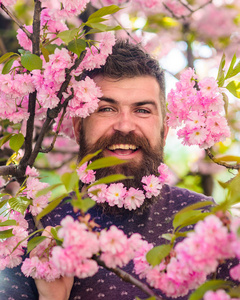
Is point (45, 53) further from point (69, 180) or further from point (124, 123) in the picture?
point (69, 180)

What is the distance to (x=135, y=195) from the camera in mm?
1804

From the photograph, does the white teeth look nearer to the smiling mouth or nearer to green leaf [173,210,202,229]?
the smiling mouth

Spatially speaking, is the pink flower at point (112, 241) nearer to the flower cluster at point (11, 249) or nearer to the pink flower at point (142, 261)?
the pink flower at point (142, 261)

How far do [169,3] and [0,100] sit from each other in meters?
2.44

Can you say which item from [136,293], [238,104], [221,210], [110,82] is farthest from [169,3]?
[221,210]

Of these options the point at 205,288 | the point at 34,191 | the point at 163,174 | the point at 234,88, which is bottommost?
the point at 163,174

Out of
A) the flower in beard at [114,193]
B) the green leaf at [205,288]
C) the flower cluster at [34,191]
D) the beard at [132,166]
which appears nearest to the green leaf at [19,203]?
the flower cluster at [34,191]

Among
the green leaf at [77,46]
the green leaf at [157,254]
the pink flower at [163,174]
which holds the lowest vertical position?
the pink flower at [163,174]

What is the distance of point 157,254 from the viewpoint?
0.98m

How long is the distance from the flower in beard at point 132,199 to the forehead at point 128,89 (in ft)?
1.53

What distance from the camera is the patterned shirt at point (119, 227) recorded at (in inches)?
70.1

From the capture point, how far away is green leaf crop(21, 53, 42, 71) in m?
1.42

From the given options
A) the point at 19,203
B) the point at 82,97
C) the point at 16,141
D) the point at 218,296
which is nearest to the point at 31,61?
the point at 82,97

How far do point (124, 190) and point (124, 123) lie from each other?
36cm
